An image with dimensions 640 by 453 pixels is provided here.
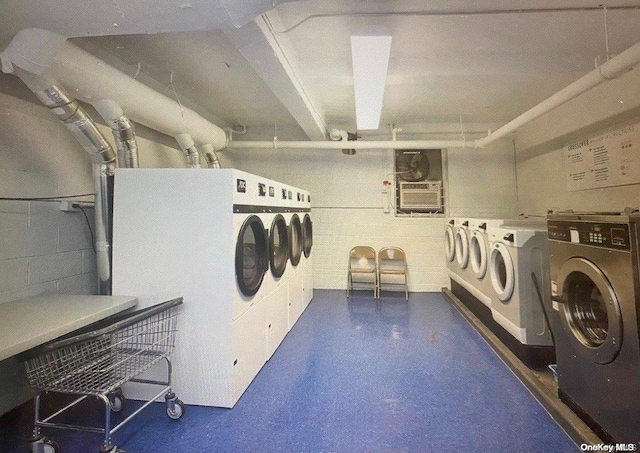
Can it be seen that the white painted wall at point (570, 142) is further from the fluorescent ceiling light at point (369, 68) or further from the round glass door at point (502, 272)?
the fluorescent ceiling light at point (369, 68)

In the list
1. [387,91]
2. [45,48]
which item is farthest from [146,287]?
[387,91]

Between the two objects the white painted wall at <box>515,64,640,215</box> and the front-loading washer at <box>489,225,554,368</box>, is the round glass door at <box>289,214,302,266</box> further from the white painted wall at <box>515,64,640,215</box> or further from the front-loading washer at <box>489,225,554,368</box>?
the white painted wall at <box>515,64,640,215</box>

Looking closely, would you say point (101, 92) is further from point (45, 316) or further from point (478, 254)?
point (478, 254)

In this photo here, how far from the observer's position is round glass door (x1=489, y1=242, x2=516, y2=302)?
2402 millimetres

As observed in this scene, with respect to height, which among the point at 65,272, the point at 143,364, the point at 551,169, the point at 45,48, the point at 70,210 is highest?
the point at 45,48

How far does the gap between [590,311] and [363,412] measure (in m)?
1.53

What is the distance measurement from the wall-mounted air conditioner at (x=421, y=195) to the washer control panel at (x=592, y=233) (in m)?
3.04

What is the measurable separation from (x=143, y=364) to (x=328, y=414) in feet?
4.02

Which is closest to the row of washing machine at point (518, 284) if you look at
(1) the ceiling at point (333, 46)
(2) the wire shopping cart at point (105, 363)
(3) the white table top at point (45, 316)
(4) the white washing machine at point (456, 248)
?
(4) the white washing machine at point (456, 248)

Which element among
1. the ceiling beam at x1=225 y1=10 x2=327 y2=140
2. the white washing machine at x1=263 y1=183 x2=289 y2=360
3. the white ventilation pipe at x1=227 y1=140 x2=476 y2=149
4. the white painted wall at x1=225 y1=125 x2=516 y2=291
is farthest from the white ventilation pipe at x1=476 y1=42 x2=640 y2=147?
the white washing machine at x1=263 y1=183 x2=289 y2=360

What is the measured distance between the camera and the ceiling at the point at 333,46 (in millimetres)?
1486

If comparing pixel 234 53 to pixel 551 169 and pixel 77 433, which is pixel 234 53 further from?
pixel 551 169

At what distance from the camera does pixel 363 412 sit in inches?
76.2

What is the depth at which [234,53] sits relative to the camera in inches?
103
